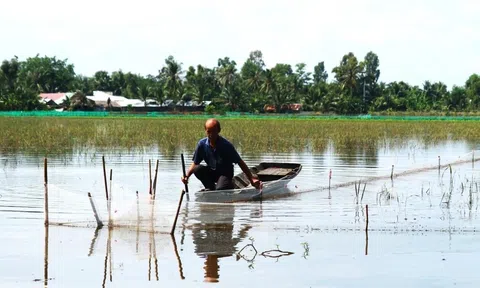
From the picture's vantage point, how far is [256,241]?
7.65 m

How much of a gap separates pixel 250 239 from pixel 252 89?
73536mm

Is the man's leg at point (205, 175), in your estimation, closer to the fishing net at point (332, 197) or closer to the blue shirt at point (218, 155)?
the blue shirt at point (218, 155)

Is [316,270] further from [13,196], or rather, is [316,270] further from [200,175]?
[13,196]

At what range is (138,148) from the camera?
21922mm

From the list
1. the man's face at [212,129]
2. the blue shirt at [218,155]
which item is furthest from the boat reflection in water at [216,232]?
the man's face at [212,129]

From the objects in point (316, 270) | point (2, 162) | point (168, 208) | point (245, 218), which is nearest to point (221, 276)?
point (316, 270)

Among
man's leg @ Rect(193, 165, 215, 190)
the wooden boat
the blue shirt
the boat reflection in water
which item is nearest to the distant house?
the wooden boat

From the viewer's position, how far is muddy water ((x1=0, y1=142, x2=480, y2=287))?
6.26m

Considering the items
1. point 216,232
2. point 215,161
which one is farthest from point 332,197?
point 216,232

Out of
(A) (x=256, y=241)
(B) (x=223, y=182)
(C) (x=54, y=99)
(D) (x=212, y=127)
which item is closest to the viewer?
(A) (x=256, y=241)

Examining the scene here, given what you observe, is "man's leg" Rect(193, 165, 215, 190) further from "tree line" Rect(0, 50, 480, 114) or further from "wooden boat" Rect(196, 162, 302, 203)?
"tree line" Rect(0, 50, 480, 114)

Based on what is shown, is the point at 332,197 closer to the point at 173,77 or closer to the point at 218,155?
the point at 218,155

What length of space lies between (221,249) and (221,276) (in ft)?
3.25

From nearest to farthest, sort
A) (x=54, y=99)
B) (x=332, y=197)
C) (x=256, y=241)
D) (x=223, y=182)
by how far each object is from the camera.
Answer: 1. (x=256, y=241)
2. (x=223, y=182)
3. (x=332, y=197)
4. (x=54, y=99)
